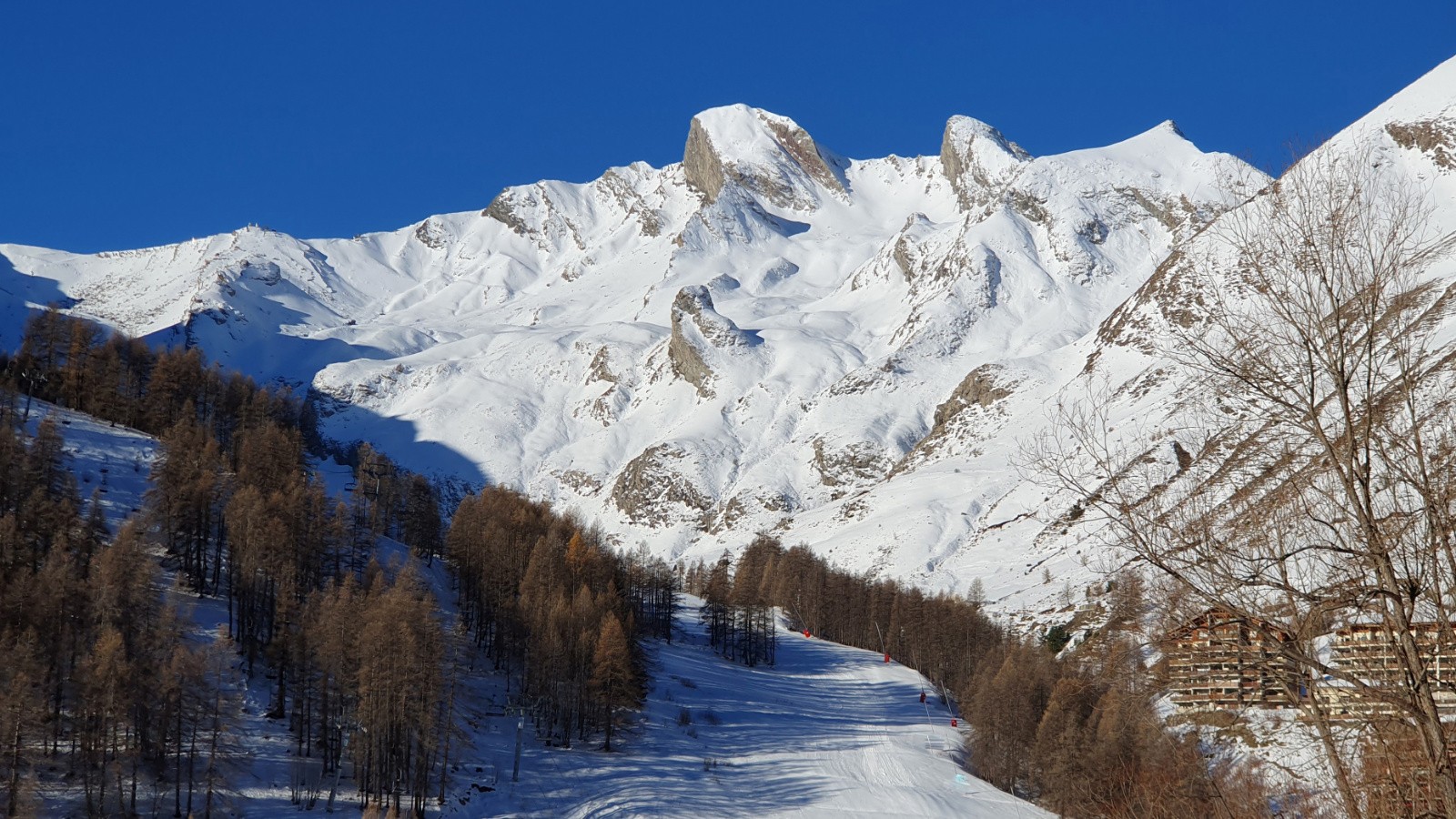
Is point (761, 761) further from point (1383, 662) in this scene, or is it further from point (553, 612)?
point (1383, 662)

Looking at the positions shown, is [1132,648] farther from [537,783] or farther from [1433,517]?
[537,783]

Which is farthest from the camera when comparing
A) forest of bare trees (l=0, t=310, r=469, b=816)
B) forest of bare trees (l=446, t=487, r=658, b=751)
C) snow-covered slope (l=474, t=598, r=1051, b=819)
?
forest of bare trees (l=446, t=487, r=658, b=751)

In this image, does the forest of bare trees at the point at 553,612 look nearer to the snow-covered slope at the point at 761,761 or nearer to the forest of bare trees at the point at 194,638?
the snow-covered slope at the point at 761,761

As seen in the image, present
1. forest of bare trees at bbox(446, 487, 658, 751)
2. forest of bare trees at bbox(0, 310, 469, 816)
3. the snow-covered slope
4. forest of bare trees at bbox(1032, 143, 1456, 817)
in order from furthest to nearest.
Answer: forest of bare trees at bbox(446, 487, 658, 751)
the snow-covered slope
forest of bare trees at bbox(0, 310, 469, 816)
forest of bare trees at bbox(1032, 143, 1456, 817)

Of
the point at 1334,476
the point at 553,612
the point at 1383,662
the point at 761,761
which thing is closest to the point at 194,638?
the point at 553,612

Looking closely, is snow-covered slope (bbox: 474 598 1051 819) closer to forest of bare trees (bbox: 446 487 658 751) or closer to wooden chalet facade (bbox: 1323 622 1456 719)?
forest of bare trees (bbox: 446 487 658 751)

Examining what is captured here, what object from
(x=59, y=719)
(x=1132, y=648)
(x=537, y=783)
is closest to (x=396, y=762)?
(x=537, y=783)

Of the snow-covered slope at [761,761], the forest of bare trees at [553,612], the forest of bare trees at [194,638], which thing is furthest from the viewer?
the forest of bare trees at [553,612]

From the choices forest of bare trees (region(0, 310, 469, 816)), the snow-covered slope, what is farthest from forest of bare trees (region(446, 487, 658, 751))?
forest of bare trees (region(0, 310, 469, 816))

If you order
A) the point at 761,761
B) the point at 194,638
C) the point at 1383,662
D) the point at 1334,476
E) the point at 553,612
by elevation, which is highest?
the point at 1334,476

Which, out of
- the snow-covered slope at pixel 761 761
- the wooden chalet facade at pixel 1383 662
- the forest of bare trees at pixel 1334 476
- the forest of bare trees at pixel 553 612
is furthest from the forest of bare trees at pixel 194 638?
the wooden chalet facade at pixel 1383 662

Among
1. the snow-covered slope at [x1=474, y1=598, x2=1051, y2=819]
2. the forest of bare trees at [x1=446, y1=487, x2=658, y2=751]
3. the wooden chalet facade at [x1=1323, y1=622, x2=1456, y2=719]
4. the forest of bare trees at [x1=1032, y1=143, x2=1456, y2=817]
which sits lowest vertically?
the snow-covered slope at [x1=474, y1=598, x2=1051, y2=819]

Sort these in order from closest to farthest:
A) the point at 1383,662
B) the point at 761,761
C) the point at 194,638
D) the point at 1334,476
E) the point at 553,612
→ the point at 1383,662 < the point at 1334,476 < the point at 194,638 < the point at 761,761 < the point at 553,612

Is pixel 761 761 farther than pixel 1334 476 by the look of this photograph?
Yes
